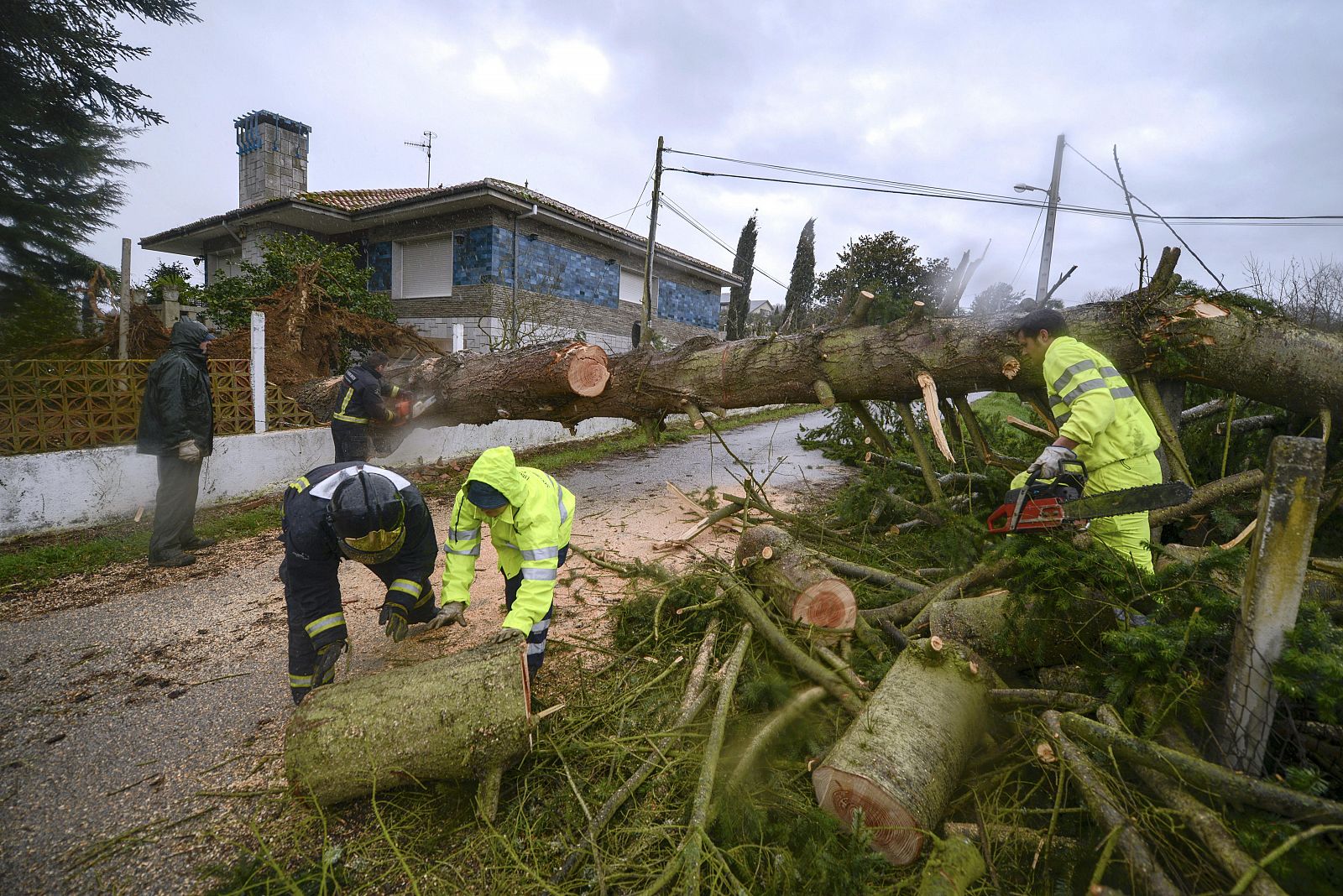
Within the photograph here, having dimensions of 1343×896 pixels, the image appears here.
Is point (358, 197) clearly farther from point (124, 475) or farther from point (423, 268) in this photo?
point (124, 475)

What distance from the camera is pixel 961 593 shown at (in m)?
2.99

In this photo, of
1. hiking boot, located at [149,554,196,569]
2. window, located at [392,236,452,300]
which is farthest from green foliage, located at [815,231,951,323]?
hiking boot, located at [149,554,196,569]

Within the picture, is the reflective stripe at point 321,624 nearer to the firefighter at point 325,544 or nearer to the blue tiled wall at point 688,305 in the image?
the firefighter at point 325,544

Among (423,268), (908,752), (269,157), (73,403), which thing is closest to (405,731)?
(908,752)

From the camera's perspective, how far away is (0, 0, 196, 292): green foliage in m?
5.87

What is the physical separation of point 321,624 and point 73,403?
495cm

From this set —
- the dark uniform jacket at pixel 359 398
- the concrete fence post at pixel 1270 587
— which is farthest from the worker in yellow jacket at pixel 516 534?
the dark uniform jacket at pixel 359 398

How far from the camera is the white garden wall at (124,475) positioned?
5.02 meters

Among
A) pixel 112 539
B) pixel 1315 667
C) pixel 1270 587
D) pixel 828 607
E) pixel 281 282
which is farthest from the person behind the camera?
pixel 281 282

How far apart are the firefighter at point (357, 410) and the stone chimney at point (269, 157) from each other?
1242cm

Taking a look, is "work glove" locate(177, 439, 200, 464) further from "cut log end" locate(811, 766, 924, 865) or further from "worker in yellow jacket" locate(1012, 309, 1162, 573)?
"worker in yellow jacket" locate(1012, 309, 1162, 573)

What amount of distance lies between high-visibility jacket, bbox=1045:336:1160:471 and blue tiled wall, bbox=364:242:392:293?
1440 cm

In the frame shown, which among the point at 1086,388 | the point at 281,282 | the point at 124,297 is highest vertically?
the point at 281,282

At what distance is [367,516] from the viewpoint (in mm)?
2568
